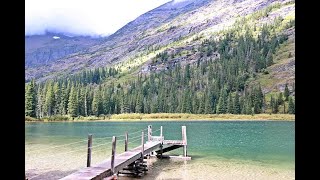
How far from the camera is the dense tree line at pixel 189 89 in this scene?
338ft

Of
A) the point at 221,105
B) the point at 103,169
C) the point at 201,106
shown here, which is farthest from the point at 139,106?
the point at 103,169

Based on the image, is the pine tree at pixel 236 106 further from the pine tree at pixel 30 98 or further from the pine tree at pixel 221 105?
the pine tree at pixel 30 98

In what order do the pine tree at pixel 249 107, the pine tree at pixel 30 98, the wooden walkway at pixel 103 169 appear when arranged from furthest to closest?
the pine tree at pixel 249 107
the pine tree at pixel 30 98
the wooden walkway at pixel 103 169

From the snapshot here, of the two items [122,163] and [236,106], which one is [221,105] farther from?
[122,163]

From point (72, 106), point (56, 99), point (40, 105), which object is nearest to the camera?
point (72, 106)

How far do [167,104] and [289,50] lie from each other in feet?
205

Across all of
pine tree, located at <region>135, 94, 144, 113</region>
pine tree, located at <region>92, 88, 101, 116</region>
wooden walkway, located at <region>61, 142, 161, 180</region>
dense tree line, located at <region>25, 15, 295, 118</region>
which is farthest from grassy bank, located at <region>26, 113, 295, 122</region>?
wooden walkway, located at <region>61, 142, 161, 180</region>

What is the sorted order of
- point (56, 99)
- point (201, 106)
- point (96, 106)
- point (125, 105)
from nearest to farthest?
point (56, 99), point (96, 106), point (201, 106), point (125, 105)

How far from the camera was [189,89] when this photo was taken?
13612 cm

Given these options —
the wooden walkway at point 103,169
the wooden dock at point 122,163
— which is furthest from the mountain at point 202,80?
the wooden walkway at point 103,169

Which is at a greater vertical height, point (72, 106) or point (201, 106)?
point (72, 106)

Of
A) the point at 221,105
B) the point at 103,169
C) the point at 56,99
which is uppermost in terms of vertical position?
the point at 56,99
